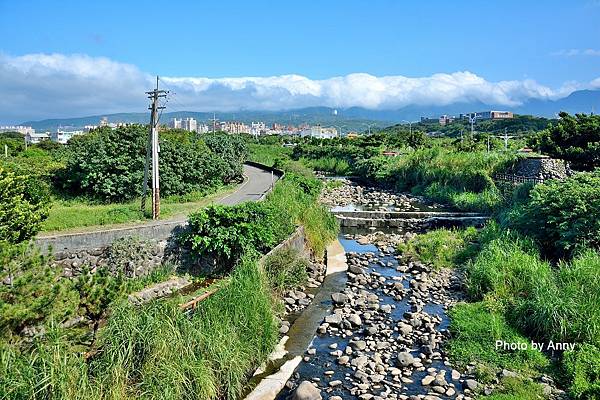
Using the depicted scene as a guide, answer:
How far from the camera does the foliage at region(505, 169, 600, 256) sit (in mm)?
15258

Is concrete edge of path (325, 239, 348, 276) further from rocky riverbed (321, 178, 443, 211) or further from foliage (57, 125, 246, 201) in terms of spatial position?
rocky riverbed (321, 178, 443, 211)

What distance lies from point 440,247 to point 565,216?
17.7 feet

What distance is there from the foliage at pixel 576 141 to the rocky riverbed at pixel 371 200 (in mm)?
7681

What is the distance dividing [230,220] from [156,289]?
10.6 ft

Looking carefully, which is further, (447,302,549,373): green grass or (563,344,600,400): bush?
(447,302,549,373): green grass

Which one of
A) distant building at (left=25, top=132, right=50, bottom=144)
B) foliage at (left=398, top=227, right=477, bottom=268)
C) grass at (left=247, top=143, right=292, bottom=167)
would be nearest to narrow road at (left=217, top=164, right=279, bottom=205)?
foliage at (left=398, top=227, right=477, bottom=268)

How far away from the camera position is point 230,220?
16.2m

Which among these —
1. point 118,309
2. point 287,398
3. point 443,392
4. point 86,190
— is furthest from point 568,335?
point 86,190

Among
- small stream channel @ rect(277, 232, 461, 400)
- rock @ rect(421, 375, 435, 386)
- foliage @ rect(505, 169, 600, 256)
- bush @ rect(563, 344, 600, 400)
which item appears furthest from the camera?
foliage @ rect(505, 169, 600, 256)

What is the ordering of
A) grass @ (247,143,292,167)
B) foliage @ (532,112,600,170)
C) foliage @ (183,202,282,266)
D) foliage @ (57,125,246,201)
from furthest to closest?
grass @ (247,143,292,167) < foliage @ (532,112,600,170) < foliage @ (57,125,246,201) < foliage @ (183,202,282,266)

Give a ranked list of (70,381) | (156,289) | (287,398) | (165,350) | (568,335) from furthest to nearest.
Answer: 1. (156,289)
2. (568,335)
3. (287,398)
4. (165,350)
5. (70,381)

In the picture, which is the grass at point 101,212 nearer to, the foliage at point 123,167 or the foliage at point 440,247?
the foliage at point 123,167

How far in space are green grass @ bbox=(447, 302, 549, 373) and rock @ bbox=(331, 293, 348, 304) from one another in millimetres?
3195

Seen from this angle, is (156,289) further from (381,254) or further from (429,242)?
(429,242)
